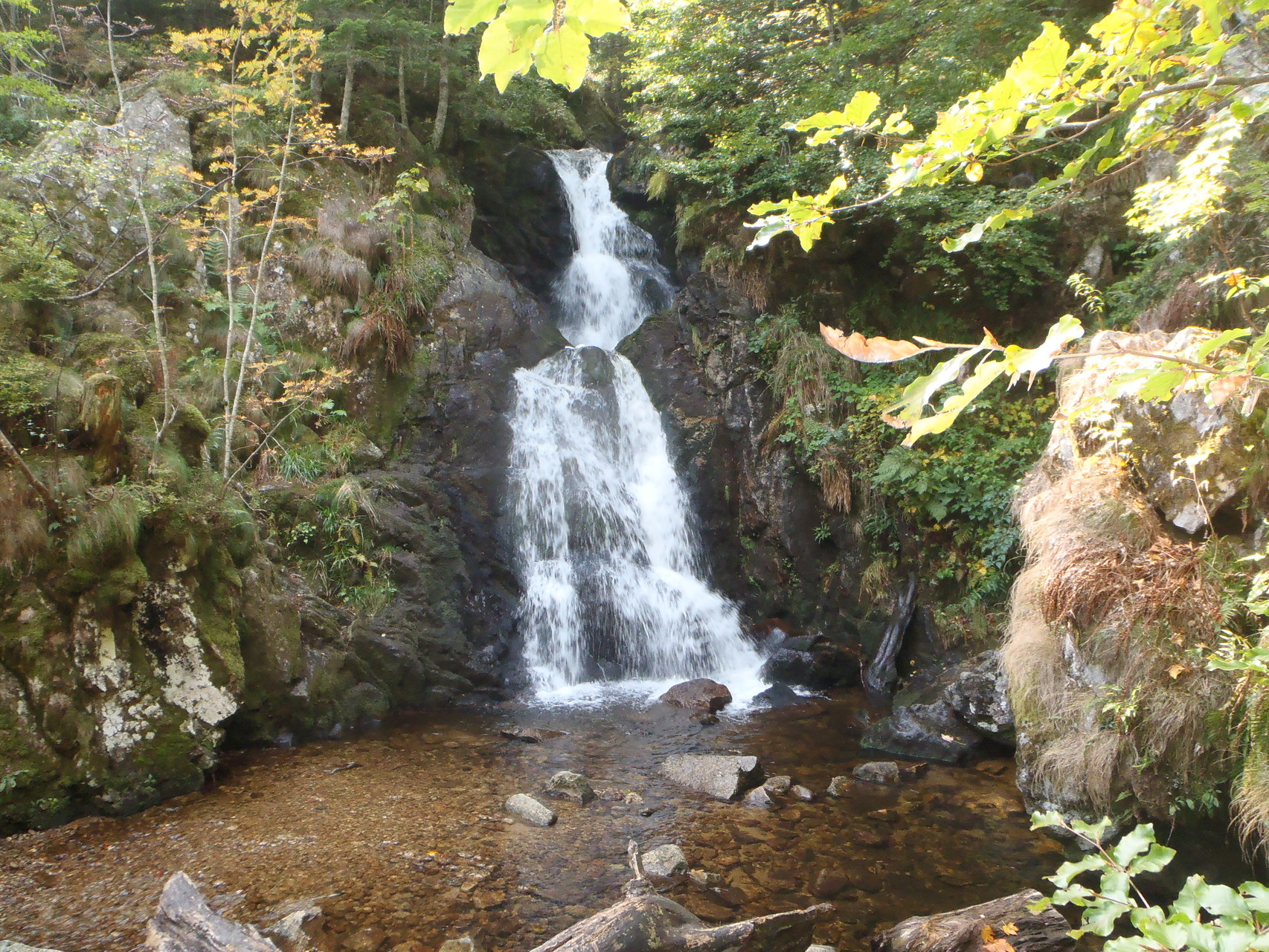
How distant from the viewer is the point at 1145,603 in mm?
4082

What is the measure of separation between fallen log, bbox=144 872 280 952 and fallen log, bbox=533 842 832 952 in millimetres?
1241

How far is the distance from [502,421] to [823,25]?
27.4 feet

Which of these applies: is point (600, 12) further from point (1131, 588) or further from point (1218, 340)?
point (1131, 588)

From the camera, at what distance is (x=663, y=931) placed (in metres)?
3.09

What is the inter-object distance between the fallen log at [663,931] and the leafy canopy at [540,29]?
3.14 m

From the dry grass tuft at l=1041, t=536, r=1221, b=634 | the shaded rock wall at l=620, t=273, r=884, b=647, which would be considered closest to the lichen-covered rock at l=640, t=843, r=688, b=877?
the dry grass tuft at l=1041, t=536, r=1221, b=634

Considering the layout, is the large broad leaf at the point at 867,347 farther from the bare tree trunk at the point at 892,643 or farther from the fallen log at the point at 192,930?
the bare tree trunk at the point at 892,643

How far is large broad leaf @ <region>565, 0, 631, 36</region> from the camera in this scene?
1.20 m

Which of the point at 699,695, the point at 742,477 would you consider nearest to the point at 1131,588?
the point at 699,695

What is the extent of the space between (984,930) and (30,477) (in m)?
6.34

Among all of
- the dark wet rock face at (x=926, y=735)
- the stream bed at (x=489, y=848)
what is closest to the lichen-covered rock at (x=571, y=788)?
the stream bed at (x=489, y=848)

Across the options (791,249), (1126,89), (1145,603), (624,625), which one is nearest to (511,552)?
(624,625)

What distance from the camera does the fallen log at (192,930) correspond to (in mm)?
2932

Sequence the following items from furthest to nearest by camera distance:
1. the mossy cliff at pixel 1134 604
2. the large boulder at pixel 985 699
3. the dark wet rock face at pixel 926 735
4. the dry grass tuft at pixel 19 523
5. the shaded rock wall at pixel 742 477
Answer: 1. the shaded rock wall at pixel 742 477
2. the dark wet rock face at pixel 926 735
3. the large boulder at pixel 985 699
4. the dry grass tuft at pixel 19 523
5. the mossy cliff at pixel 1134 604
